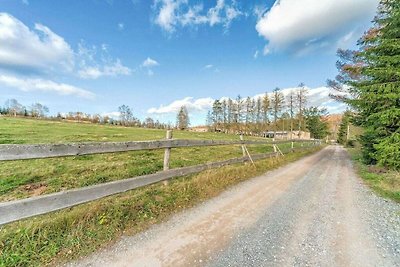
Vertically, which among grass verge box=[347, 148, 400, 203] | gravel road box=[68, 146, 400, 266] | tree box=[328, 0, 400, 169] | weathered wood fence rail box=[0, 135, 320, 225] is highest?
tree box=[328, 0, 400, 169]

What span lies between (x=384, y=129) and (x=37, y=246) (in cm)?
1218

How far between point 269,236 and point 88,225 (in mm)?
2840

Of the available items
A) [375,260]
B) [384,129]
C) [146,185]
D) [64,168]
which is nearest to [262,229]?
[375,260]

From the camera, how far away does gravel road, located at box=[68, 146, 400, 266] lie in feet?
9.16

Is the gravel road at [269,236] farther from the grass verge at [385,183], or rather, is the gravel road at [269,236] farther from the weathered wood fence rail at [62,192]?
the weathered wood fence rail at [62,192]

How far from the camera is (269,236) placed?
3432 millimetres

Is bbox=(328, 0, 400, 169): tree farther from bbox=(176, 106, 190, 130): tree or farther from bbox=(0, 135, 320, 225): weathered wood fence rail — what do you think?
bbox=(176, 106, 190, 130): tree

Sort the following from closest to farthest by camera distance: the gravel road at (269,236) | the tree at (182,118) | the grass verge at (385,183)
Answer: the gravel road at (269,236), the grass verge at (385,183), the tree at (182,118)

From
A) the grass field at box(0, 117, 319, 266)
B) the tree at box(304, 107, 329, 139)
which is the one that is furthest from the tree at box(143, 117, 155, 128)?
the grass field at box(0, 117, 319, 266)

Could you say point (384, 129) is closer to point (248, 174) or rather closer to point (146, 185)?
point (248, 174)

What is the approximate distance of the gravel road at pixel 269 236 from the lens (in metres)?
2.79

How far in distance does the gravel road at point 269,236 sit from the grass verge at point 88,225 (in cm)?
26

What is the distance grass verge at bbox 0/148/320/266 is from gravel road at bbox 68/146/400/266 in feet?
0.84

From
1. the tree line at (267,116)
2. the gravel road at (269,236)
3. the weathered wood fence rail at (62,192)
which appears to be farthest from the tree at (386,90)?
the tree line at (267,116)
